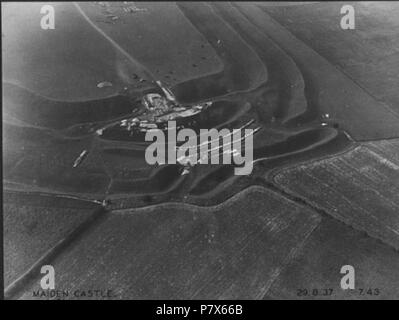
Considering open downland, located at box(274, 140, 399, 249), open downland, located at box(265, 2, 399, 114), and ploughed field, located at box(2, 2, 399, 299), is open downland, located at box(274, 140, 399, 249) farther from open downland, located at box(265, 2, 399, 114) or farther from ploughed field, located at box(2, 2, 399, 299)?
open downland, located at box(265, 2, 399, 114)

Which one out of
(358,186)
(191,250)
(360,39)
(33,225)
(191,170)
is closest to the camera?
(191,250)

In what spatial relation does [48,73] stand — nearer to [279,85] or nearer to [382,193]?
[279,85]

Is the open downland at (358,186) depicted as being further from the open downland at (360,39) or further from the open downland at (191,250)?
the open downland at (360,39)

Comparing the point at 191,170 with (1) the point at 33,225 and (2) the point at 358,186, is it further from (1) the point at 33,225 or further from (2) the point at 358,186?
(2) the point at 358,186

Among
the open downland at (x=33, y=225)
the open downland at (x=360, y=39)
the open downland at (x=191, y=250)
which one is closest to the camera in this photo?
the open downland at (x=191, y=250)

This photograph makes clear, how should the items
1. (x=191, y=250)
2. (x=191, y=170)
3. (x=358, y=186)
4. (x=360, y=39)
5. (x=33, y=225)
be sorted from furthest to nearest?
(x=360, y=39)
(x=191, y=170)
(x=358, y=186)
(x=33, y=225)
(x=191, y=250)

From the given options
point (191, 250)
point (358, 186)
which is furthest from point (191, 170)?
point (358, 186)

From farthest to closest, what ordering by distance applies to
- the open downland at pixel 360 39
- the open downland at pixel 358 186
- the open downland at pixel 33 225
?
the open downland at pixel 360 39, the open downland at pixel 358 186, the open downland at pixel 33 225

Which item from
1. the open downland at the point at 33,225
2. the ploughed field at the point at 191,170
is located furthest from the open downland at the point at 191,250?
the open downland at the point at 33,225
